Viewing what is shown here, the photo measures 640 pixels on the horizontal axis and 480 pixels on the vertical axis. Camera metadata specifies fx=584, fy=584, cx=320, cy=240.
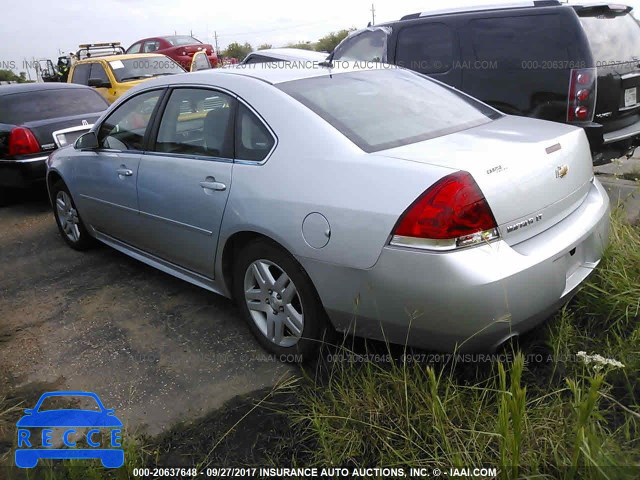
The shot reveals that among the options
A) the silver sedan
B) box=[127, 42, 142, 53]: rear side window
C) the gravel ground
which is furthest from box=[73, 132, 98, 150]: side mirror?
box=[127, 42, 142, 53]: rear side window

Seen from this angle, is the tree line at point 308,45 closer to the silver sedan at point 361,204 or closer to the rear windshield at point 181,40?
the rear windshield at point 181,40

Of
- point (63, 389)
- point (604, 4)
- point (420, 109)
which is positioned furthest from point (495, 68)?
point (63, 389)

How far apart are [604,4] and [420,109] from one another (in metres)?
3.24

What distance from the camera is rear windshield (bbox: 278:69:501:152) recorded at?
2879 mm

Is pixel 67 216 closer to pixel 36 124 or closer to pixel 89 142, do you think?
pixel 89 142

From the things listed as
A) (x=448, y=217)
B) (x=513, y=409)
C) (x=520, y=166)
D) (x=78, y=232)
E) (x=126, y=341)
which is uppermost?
(x=520, y=166)

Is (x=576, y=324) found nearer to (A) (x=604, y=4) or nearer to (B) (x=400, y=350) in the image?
(B) (x=400, y=350)

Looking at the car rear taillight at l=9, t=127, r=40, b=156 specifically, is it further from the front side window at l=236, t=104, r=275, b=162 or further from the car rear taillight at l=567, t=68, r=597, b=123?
the car rear taillight at l=567, t=68, r=597, b=123

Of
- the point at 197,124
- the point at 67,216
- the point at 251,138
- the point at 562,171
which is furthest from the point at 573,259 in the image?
the point at 67,216

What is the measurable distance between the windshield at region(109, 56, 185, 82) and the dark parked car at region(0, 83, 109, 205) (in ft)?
11.3

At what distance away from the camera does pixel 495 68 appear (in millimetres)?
5715

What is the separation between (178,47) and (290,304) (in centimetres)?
1829

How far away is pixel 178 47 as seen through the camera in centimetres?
1936

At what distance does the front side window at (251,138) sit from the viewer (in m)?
3.02
